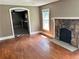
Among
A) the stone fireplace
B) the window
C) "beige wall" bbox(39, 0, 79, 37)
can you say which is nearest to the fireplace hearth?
the stone fireplace

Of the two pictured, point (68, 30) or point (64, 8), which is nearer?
point (68, 30)

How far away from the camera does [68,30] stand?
4176 millimetres

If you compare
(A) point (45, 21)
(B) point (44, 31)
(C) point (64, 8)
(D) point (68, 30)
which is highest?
(C) point (64, 8)

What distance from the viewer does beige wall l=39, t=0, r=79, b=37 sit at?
12.2ft

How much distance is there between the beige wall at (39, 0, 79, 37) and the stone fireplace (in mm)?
297

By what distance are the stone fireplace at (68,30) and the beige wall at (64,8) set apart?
30 cm

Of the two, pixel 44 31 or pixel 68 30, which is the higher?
pixel 68 30

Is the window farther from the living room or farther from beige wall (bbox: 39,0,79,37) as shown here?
beige wall (bbox: 39,0,79,37)

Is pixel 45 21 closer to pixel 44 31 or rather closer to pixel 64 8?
pixel 44 31

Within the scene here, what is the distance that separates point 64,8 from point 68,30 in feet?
4.00

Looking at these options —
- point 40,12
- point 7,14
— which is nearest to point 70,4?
point 40,12

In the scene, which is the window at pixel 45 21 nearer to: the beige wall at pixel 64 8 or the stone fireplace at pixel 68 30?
the beige wall at pixel 64 8

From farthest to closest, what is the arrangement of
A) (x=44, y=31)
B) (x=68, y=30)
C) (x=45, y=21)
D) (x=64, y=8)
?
(x=44, y=31), (x=45, y=21), (x=64, y=8), (x=68, y=30)

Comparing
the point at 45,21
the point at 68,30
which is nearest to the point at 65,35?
the point at 68,30
